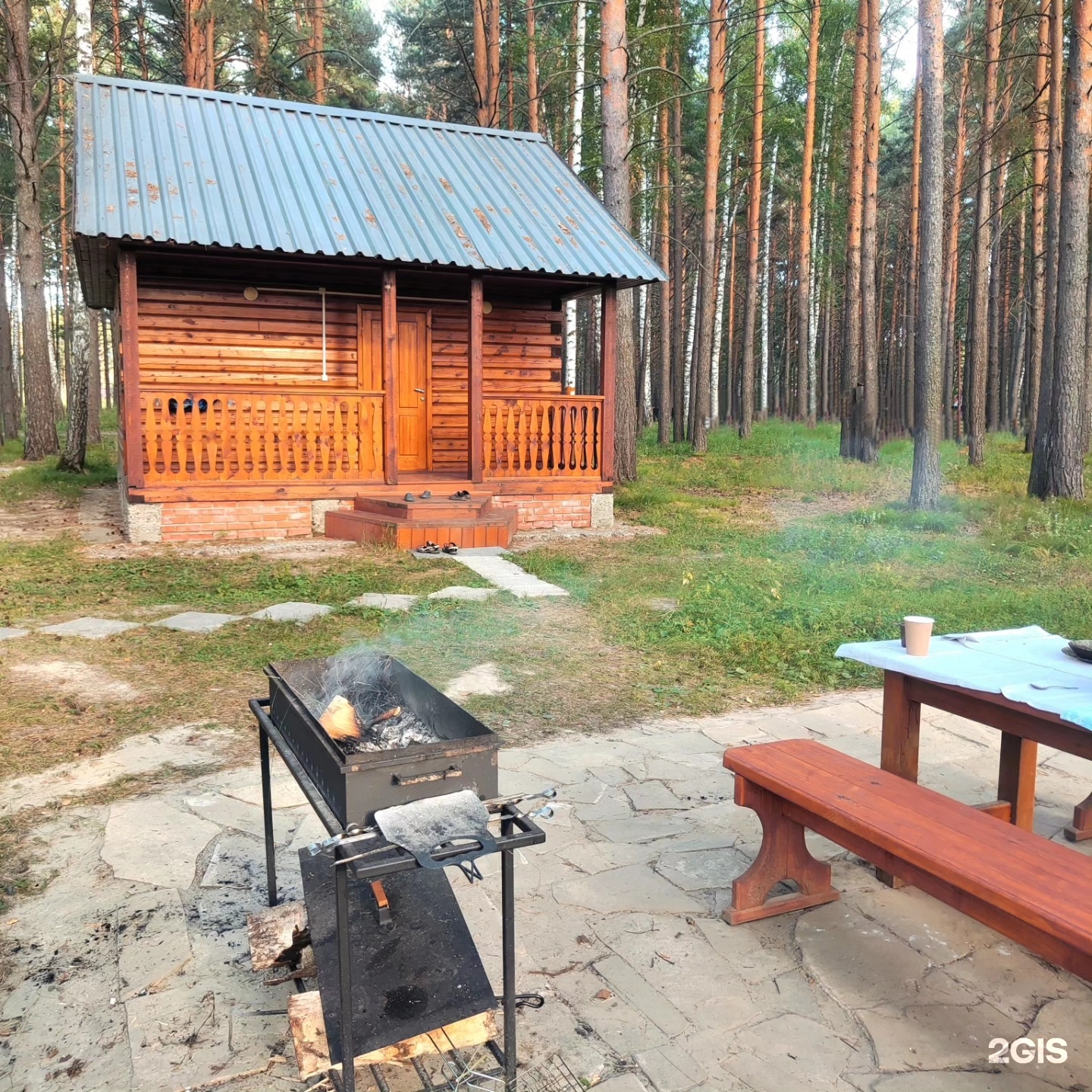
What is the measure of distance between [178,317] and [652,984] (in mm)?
10232

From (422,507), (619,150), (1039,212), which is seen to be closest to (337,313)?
(422,507)

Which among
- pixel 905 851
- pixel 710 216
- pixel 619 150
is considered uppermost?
pixel 710 216

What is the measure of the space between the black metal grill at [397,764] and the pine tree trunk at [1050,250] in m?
12.2

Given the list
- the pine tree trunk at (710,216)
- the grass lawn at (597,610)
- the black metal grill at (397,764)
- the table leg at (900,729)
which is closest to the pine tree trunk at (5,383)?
the grass lawn at (597,610)

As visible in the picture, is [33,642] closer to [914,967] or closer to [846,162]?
[914,967]

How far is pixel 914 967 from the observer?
2707mm

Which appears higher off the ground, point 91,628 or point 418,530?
point 418,530

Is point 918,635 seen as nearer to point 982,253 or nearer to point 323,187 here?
point 323,187

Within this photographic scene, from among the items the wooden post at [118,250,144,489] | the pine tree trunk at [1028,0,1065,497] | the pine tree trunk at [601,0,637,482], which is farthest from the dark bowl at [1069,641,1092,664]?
the pine tree trunk at [1028,0,1065,497]

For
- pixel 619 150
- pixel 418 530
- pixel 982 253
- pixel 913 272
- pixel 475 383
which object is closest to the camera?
pixel 418 530

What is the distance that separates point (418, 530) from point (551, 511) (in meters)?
2.37

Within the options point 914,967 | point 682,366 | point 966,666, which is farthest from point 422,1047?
point 682,366

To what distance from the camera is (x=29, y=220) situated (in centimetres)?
1664

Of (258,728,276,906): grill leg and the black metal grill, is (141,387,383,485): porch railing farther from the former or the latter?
the black metal grill
